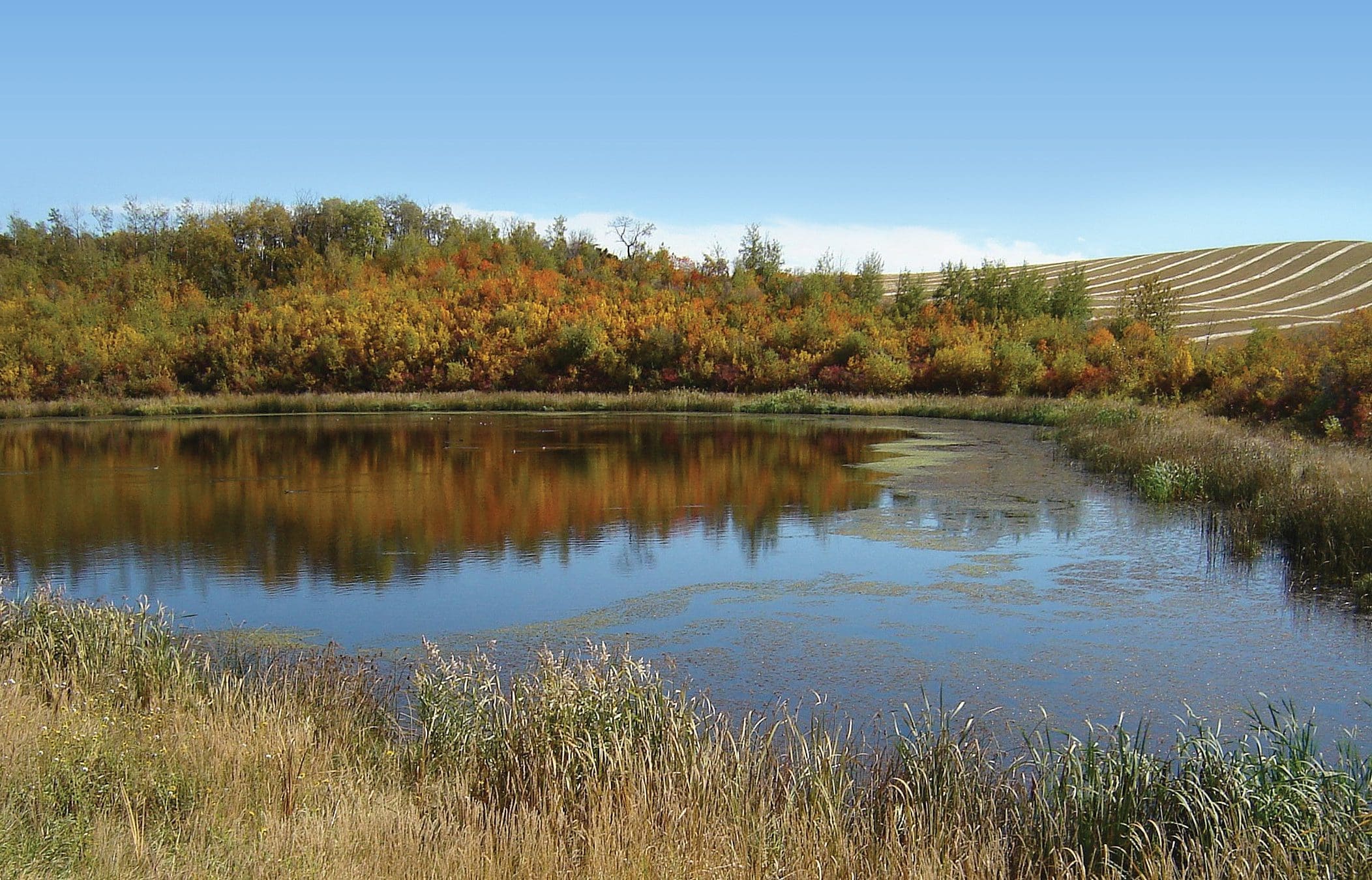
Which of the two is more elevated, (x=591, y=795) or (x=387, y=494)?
(x=591, y=795)

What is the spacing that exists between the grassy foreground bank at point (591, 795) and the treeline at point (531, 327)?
Answer: 33.7 metres

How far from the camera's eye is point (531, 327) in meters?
51.4

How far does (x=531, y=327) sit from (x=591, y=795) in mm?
47841

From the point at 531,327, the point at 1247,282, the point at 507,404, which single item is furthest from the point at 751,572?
the point at 1247,282

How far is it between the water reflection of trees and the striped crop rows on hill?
36235 mm

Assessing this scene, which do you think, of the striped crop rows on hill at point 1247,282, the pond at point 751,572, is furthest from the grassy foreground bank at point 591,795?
the striped crop rows on hill at point 1247,282

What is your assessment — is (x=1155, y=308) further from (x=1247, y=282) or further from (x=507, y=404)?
(x=507, y=404)

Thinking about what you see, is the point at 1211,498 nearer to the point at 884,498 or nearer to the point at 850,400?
the point at 884,498

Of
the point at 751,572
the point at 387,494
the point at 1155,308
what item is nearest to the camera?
the point at 751,572

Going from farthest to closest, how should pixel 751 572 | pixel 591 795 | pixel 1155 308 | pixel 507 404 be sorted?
1. pixel 1155 308
2. pixel 507 404
3. pixel 751 572
4. pixel 591 795

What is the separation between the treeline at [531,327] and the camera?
44969mm

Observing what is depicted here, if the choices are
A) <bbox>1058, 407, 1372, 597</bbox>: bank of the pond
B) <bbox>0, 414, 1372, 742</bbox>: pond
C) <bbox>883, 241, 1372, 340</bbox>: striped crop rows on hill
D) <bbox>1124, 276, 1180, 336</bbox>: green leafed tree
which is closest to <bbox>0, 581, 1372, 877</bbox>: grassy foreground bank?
<bbox>0, 414, 1372, 742</bbox>: pond

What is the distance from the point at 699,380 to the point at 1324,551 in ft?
126

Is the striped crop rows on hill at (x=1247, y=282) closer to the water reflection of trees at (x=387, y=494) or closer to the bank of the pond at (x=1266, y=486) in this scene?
the bank of the pond at (x=1266, y=486)
